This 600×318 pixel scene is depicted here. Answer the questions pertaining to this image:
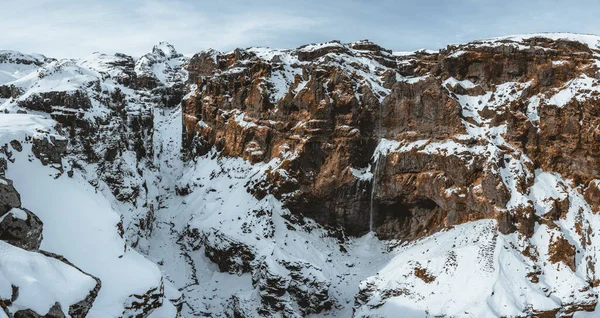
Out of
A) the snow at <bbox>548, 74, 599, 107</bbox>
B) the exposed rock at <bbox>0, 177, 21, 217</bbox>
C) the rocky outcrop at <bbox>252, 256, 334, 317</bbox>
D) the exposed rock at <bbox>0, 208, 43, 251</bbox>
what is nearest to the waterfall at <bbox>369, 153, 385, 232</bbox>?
the rocky outcrop at <bbox>252, 256, 334, 317</bbox>

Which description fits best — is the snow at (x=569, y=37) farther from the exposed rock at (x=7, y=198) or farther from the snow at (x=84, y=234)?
the exposed rock at (x=7, y=198)

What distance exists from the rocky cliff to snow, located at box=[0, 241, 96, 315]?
10208 mm

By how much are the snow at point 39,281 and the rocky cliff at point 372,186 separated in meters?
10.2

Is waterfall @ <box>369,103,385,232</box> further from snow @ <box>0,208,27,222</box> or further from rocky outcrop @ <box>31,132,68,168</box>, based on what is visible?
snow @ <box>0,208,27,222</box>

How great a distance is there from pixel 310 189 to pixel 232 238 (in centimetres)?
1106

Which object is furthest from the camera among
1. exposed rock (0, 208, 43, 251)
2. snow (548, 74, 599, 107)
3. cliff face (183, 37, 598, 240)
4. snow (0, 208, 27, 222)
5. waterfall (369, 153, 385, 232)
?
waterfall (369, 153, 385, 232)

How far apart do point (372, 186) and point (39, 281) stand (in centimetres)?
4071

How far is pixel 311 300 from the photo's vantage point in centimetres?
4356

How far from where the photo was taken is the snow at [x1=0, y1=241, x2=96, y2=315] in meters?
16.1

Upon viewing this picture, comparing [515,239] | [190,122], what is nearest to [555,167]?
[515,239]

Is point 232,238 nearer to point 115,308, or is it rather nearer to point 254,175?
point 254,175

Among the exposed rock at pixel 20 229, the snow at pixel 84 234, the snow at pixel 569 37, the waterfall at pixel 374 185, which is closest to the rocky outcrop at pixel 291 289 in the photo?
the waterfall at pixel 374 185

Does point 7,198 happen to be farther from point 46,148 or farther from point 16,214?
point 46,148

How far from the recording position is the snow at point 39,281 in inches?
635
